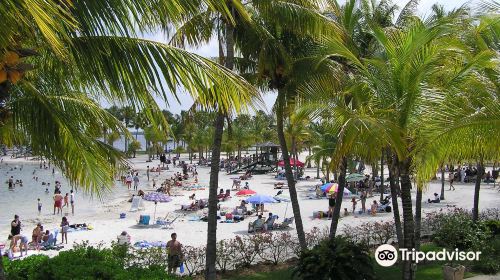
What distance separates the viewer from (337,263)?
8.55 meters

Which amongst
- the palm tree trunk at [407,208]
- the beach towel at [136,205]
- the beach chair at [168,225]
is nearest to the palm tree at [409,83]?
the palm tree trunk at [407,208]

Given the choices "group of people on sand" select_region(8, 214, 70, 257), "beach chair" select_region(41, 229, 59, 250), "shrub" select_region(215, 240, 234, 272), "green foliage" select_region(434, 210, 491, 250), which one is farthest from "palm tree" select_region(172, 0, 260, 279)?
"beach chair" select_region(41, 229, 59, 250)

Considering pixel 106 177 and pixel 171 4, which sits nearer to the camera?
pixel 171 4

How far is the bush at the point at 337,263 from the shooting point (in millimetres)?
8508

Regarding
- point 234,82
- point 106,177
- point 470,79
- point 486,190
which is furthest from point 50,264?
point 486,190

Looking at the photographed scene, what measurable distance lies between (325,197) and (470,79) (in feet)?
81.6

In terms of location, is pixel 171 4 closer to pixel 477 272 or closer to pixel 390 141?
pixel 390 141

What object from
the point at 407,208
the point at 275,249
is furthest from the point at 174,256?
the point at 407,208

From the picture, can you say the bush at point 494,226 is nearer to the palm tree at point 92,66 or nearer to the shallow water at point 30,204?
the palm tree at point 92,66

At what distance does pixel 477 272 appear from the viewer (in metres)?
11.0

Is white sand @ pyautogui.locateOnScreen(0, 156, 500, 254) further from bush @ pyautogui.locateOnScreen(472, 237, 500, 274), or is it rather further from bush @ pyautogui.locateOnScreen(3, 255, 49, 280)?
bush @ pyautogui.locateOnScreen(3, 255, 49, 280)

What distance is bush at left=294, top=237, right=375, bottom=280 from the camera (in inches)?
335

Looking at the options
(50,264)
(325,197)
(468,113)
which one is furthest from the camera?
(325,197)

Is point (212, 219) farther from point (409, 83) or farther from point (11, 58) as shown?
point (11, 58)
